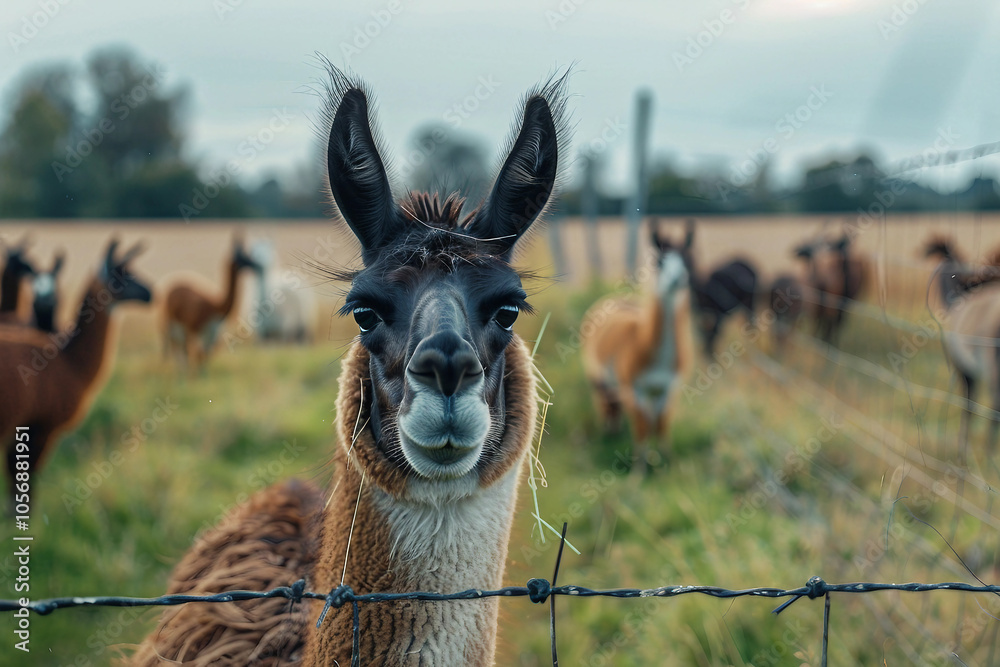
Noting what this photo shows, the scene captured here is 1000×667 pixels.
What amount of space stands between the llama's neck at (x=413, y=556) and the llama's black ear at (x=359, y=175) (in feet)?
1.59

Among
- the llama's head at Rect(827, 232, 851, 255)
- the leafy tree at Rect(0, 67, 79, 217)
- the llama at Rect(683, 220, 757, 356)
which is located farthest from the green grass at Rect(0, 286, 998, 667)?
the leafy tree at Rect(0, 67, 79, 217)

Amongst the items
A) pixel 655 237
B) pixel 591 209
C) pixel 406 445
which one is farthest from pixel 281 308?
pixel 406 445

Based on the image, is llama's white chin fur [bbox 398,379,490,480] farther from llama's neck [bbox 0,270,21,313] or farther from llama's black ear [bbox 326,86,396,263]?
llama's neck [bbox 0,270,21,313]

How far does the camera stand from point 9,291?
7328mm

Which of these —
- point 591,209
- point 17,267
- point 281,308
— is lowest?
point 281,308

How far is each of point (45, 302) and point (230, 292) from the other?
198 inches

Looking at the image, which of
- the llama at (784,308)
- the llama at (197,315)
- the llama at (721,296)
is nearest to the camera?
the llama at (784,308)

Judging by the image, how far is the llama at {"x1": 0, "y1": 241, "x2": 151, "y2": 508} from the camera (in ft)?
16.8

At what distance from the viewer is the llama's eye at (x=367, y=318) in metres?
2.04

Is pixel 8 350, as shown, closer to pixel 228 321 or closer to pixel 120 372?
pixel 120 372

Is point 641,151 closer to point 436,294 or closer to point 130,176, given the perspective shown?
point 436,294

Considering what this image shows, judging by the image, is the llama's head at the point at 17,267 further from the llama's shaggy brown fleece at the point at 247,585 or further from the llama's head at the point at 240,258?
the llama's shaggy brown fleece at the point at 247,585

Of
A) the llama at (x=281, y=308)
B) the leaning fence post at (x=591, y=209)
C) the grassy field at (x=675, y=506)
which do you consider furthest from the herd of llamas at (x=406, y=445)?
the llama at (x=281, y=308)

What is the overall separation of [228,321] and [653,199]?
11283mm
